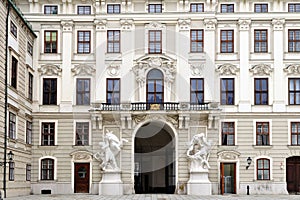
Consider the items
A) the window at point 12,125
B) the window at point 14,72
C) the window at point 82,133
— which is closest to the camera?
the window at point 12,125

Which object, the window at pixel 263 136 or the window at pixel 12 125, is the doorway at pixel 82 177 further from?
the window at pixel 263 136

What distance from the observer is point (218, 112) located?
1736 inches

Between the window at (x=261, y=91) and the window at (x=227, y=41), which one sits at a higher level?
the window at (x=227, y=41)

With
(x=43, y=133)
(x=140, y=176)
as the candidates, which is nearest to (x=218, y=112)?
(x=140, y=176)

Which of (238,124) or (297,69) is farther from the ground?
(297,69)

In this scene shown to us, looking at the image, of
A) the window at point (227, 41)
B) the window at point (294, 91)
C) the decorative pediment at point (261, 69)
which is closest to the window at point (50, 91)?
the window at point (227, 41)

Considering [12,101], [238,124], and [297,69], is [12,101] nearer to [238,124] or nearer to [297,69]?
[238,124]

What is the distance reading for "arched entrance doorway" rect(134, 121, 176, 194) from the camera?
47.5 m

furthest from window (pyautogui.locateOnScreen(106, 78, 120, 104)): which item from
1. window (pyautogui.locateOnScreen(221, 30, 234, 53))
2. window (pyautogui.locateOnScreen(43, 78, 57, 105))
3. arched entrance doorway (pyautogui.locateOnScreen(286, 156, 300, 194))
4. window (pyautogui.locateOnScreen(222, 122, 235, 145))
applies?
arched entrance doorway (pyautogui.locateOnScreen(286, 156, 300, 194))

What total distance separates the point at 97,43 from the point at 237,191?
14.8m

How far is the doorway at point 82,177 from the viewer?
4466cm

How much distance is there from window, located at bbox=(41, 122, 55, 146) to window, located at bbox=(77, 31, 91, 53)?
5.96 m

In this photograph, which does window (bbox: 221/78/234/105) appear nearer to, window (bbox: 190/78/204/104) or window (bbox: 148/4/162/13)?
window (bbox: 190/78/204/104)

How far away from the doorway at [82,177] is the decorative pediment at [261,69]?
45.7 feet
